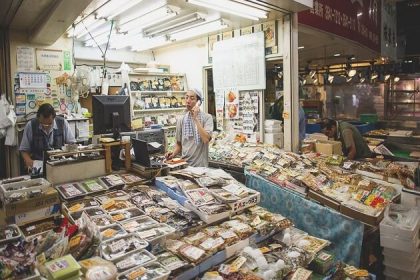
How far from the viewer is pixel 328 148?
16.9ft

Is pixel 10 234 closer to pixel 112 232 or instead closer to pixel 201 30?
pixel 112 232

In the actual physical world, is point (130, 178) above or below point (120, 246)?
above

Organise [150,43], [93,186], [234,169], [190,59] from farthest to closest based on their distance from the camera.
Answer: [150,43]
[190,59]
[234,169]
[93,186]

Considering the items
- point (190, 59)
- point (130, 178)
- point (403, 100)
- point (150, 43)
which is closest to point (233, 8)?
point (190, 59)

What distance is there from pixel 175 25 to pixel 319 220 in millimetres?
3901

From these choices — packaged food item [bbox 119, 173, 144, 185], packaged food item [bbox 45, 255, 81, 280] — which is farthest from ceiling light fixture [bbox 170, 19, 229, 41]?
packaged food item [bbox 45, 255, 81, 280]

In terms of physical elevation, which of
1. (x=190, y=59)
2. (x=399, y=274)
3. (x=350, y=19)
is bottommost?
(x=399, y=274)

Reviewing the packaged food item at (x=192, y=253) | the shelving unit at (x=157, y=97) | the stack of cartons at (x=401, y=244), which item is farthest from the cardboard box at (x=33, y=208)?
the shelving unit at (x=157, y=97)

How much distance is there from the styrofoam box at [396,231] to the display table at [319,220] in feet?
0.85

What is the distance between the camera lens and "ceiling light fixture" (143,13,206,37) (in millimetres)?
4812

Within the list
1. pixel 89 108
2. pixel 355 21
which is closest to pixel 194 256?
pixel 89 108

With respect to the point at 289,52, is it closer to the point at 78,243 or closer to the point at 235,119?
the point at 235,119

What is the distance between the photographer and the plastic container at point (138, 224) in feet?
7.17

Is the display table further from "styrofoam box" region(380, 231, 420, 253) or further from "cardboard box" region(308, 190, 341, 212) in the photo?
"styrofoam box" region(380, 231, 420, 253)
